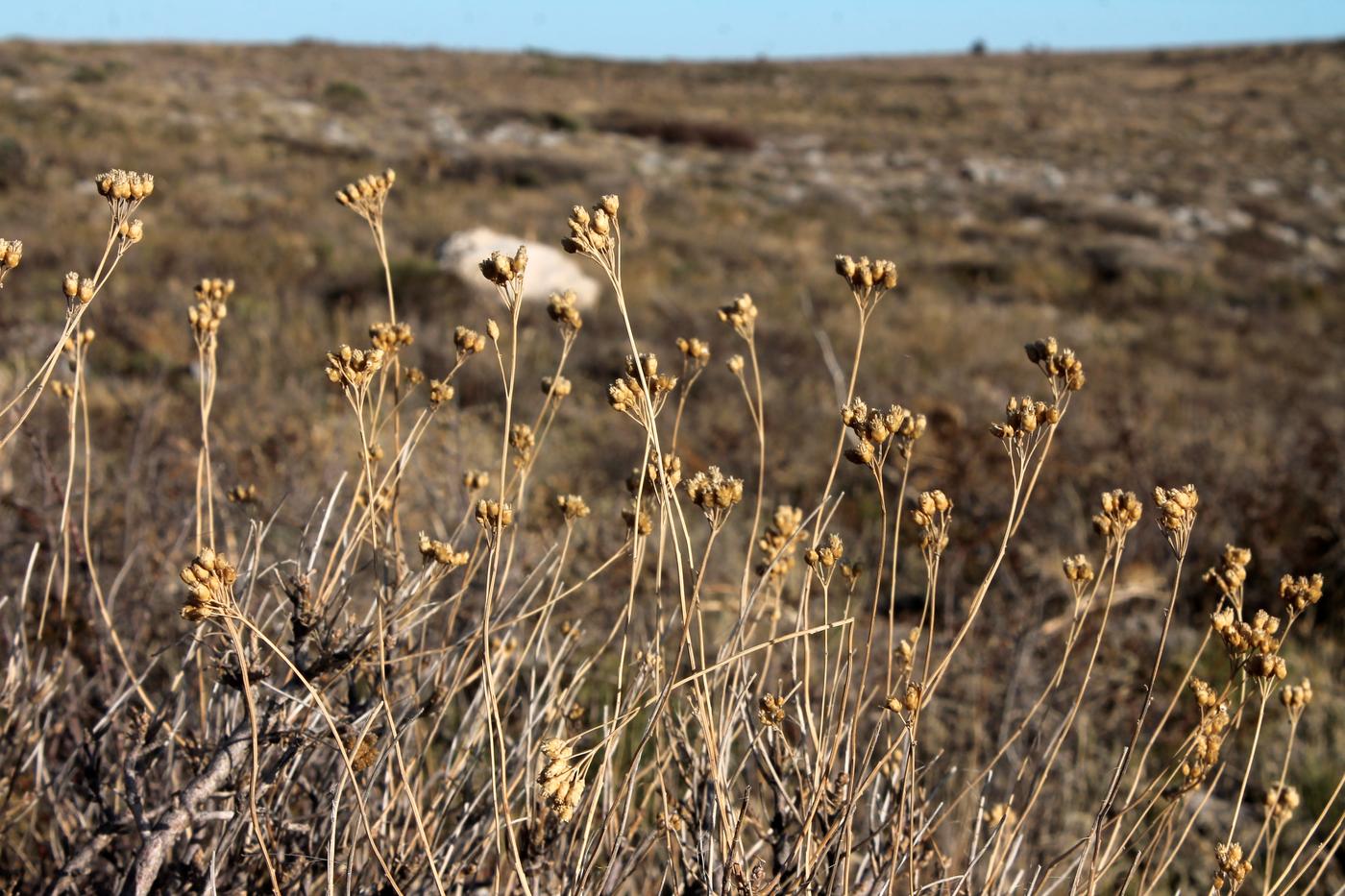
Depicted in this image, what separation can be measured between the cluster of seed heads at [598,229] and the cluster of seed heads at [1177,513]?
24.2 inches

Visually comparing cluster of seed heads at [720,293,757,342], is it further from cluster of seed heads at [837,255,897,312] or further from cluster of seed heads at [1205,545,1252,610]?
cluster of seed heads at [1205,545,1252,610]

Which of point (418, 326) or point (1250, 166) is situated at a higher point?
point (1250, 166)

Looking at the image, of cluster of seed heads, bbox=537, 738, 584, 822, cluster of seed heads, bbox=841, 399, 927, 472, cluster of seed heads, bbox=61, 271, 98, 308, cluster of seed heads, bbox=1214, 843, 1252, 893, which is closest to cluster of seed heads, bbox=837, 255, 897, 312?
cluster of seed heads, bbox=841, 399, 927, 472

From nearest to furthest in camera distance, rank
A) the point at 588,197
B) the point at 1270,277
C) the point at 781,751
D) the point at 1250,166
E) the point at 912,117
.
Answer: the point at 781,751 < the point at 1270,277 < the point at 588,197 < the point at 1250,166 < the point at 912,117

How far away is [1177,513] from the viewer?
105 cm

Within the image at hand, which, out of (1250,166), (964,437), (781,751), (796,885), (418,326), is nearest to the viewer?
(796,885)

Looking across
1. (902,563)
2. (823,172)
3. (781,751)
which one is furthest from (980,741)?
(823,172)

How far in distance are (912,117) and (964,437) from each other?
38.3 metres

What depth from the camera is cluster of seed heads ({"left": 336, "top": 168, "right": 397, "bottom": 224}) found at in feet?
4.23

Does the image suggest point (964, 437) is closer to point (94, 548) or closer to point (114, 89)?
point (94, 548)

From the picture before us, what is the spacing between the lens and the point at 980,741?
2549mm

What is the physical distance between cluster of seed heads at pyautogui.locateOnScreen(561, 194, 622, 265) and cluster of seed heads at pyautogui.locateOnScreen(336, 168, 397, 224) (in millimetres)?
375

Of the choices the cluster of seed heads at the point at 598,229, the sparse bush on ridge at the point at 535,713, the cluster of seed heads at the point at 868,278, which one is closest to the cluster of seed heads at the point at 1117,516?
the sparse bush on ridge at the point at 535,713

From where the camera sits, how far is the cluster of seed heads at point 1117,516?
1077mm
